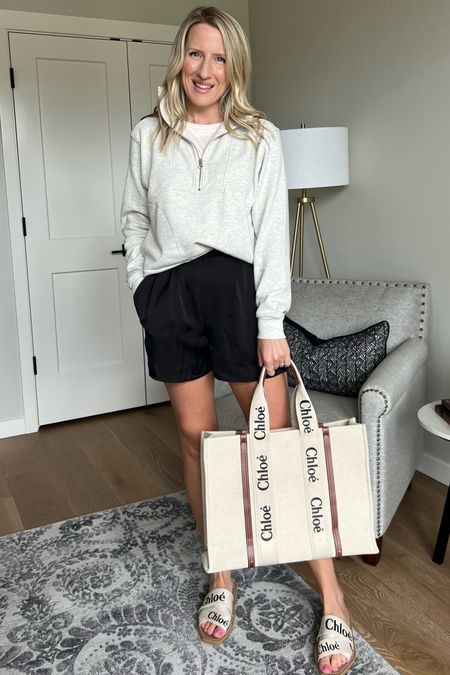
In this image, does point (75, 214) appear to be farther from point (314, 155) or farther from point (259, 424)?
point (259, 424)

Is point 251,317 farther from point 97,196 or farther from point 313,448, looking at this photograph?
point 97,196

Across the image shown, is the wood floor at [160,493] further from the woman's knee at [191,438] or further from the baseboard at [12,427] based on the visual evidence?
the woman's knee at [191,438]

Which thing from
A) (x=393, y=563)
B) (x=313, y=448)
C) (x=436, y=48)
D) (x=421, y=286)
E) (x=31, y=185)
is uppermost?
(x=436, y=48)

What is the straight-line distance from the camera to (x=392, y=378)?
6.57 feet

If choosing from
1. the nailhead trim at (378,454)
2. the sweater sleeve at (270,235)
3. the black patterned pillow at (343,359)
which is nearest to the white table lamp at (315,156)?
the black patterned pillow at (343,359)

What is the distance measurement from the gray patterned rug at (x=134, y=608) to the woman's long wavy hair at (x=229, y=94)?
1276 mm

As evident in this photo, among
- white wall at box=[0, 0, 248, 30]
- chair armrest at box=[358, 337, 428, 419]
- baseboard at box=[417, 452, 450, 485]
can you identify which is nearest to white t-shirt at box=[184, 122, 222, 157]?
chair armrest at box=[358, 337, 428, 419]

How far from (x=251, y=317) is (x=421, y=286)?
45.9 inches

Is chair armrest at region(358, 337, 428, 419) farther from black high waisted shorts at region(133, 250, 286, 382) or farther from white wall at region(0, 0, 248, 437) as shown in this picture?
white wall at region(0, 0, 248, 437)

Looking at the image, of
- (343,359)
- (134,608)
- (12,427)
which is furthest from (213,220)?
(12,427)

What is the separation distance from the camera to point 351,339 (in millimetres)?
2387

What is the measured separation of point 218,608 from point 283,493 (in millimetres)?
465

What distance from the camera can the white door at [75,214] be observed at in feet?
10.6

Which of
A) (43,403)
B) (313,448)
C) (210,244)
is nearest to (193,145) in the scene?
(210,244)
